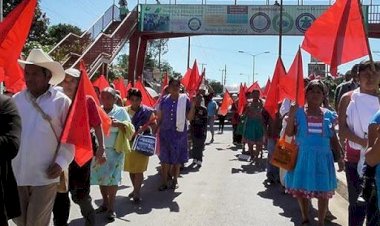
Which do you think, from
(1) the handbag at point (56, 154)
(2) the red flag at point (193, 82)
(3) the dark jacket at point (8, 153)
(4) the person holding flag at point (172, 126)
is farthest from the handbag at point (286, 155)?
(2) the red flag at point (193, 82)

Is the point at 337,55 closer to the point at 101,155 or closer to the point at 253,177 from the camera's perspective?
the point at 101,155

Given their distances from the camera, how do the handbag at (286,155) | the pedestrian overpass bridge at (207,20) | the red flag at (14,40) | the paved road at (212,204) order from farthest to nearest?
1. the pedestrian overpass bridge at (207,20)
2. the paved road at (212,204)
3. the handbag at (286,155)
4. the red flag at (14,40)

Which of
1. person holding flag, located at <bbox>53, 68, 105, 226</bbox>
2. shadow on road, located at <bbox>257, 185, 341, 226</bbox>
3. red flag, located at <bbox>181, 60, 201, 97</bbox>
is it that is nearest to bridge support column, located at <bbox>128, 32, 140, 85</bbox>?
red flag, located at <bbox>181, 60, 201, 97</bbox>

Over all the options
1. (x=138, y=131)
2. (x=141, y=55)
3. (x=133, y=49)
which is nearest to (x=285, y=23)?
(x=141, y=55)

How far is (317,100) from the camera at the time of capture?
5949mm

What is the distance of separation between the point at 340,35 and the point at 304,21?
2448cm

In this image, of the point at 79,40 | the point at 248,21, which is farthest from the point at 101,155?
the point at 248,21

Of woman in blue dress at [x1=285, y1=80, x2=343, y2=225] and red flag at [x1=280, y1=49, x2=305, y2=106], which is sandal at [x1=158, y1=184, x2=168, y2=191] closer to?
red flag at [x1=280, y1=49, x2=305, y2=106]

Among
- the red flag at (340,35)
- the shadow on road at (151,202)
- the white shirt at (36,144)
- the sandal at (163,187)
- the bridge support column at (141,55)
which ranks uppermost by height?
the bridge support column at (141,55)

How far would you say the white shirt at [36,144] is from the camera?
4.12 meters

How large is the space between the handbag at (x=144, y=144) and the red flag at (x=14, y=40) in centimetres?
262

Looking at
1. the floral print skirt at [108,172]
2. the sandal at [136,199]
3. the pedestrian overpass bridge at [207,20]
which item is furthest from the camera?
the pedestrian overpass bridge at [207,20]

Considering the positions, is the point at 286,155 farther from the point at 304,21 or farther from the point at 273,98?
the point at 304,21

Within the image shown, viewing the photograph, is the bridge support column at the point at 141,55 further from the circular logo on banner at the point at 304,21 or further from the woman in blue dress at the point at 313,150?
→ the woman in blue dress at the point at 313,150
